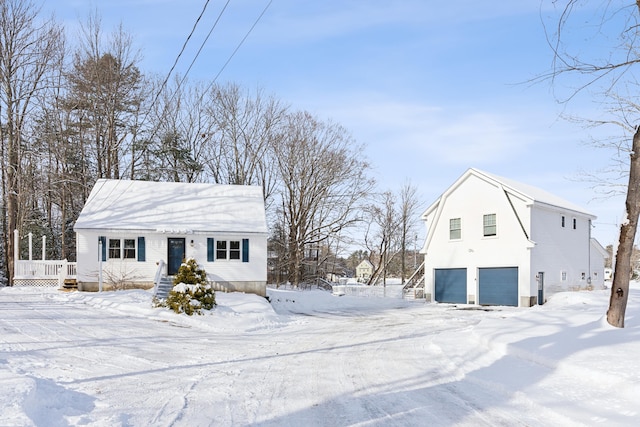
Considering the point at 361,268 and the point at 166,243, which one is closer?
the point at 166,243

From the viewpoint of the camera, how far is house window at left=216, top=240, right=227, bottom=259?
2233cm

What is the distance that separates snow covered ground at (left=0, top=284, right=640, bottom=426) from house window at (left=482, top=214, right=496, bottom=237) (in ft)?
42.9

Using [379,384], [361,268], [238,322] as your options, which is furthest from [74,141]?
[361,268]

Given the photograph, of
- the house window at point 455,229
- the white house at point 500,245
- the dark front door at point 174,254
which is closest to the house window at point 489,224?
the white house at point 500,245

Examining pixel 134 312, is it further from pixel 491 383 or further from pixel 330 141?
pixel 330 141

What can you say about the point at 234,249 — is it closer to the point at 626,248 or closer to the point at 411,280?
the point at 411,280

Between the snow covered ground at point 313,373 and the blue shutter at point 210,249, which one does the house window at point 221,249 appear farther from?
the snow covered ground at point 313,373

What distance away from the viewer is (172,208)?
77.8ft

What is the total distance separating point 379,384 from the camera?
752cm

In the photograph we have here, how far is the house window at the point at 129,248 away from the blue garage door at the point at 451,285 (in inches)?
666

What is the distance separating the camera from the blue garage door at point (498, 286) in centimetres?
2501

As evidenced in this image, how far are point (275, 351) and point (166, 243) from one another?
41.4 ft

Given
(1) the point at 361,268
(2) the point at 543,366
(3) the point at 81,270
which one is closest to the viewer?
(2) the point at 543,366

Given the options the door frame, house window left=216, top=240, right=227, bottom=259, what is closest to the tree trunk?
the door frame
